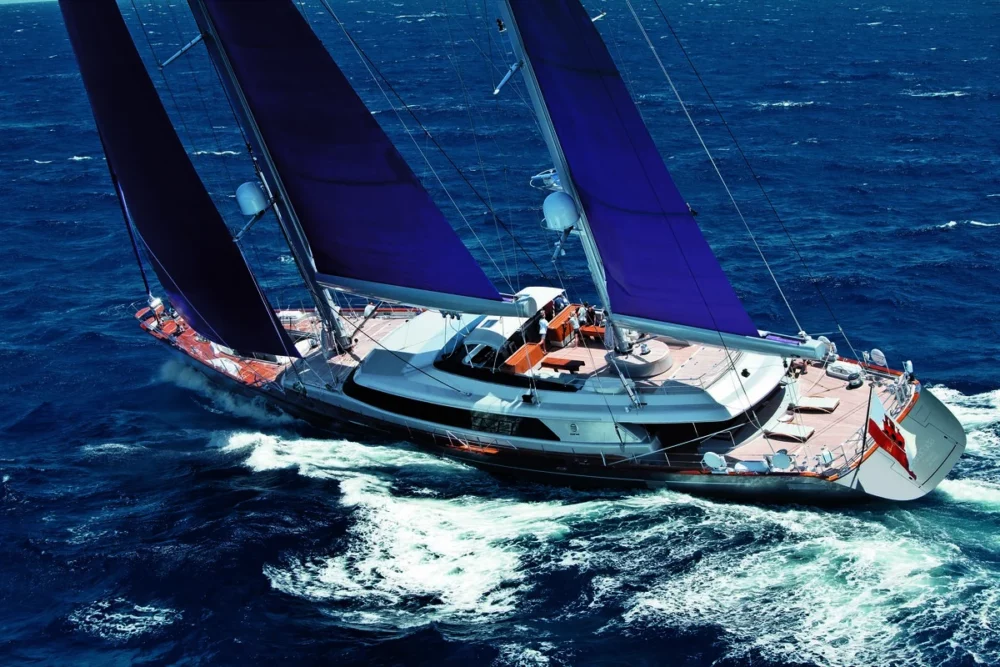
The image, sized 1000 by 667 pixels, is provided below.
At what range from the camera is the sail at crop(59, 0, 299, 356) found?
28547mm

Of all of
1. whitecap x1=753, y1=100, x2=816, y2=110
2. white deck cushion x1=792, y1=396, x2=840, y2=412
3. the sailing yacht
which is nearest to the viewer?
the sailing yacht

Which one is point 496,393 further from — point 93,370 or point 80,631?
point 93,370

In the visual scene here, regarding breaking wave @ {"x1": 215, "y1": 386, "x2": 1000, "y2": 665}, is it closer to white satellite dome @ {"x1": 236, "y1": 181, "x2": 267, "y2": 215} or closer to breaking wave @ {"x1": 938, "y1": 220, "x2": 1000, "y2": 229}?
white satellite dome @ {"x1": 236, "y1": 181, "x2": 267, "y2": 215}

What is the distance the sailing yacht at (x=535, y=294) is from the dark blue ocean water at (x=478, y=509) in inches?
50.8

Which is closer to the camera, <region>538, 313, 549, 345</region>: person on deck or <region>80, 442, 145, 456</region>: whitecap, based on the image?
<region>538, 313, 549, 345</region>: person on deck

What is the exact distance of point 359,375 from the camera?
32594 millimetres

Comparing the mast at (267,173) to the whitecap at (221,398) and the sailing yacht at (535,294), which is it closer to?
the sailing yacht at (535,294)

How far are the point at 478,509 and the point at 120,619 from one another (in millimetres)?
9603

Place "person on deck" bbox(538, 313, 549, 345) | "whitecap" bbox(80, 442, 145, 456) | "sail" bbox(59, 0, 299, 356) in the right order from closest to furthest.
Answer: "sail" bbox(59, 0, 299, 356) → "person on deck" bbox(538, 313, 549, 345) → "whitecap" bbox(80, 442, 145, 456)

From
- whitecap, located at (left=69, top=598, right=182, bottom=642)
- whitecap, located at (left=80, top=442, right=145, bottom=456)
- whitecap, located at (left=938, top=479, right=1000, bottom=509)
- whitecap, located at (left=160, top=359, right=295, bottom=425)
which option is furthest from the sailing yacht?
whitecap, located at (left=69, top=598, right=182, bottom=642)

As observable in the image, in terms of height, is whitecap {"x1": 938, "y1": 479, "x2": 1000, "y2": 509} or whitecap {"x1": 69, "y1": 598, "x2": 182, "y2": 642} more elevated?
whitecap {"x1": 69, "y1": 598, "x2": 182, "y2": 642}

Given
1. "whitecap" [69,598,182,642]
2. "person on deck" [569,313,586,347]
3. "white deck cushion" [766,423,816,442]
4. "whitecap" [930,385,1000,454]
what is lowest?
"whitecap" [930,385,1000,454]

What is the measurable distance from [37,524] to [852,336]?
2719cm

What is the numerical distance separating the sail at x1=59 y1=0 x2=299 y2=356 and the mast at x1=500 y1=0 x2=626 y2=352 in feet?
31.3
